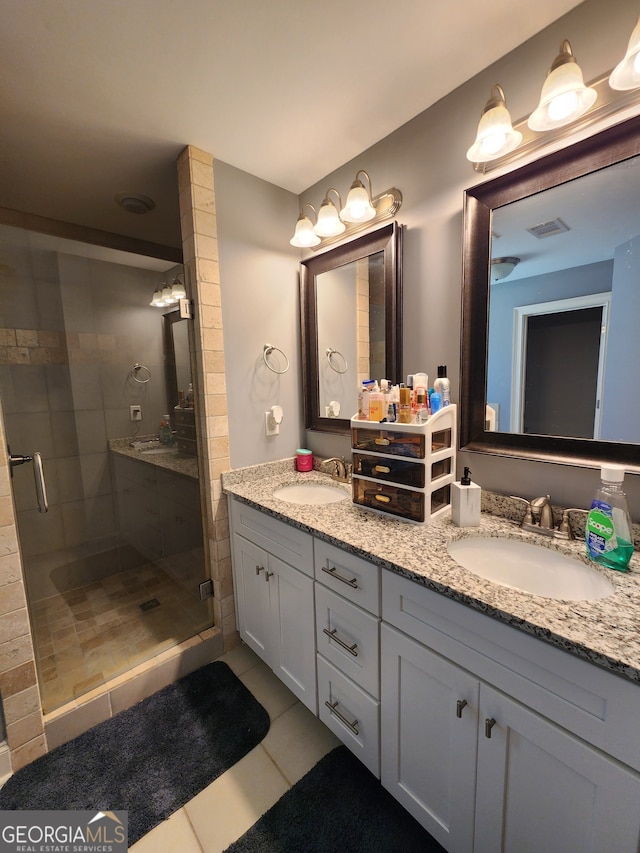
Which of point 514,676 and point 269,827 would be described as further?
point 269,827

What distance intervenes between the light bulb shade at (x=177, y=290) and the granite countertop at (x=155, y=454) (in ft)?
2.75

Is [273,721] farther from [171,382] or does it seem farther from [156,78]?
[156,78]

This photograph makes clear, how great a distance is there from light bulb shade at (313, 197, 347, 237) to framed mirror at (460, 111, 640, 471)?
1.81 feet

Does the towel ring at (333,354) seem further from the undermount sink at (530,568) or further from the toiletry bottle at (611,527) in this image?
the toiletry bottle at (611,527)

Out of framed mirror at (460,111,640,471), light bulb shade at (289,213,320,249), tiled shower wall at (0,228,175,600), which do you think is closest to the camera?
framed mirror at (460,111,640,471)

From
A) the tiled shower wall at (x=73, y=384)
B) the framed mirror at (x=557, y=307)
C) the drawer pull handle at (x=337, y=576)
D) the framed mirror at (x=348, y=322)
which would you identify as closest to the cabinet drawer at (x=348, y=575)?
the drawer pull handle at (x=337, y=576)

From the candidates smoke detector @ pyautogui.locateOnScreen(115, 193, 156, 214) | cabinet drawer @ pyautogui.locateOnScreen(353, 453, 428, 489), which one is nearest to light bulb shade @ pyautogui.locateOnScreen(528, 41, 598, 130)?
cabinet drawer @ pyautogui.locateOnScreen(353, 453, 428, 489)

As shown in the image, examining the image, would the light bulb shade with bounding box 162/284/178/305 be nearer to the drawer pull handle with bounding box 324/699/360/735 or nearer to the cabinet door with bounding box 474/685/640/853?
the drawer pull handle with bounding box 324/699/360/735

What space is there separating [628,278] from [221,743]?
2.02 m

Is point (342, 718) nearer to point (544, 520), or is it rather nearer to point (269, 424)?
point (544, 520)

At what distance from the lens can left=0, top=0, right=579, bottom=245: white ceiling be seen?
0.95 meters

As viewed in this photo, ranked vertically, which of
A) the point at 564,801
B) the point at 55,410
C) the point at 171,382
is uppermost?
the point at 171,382

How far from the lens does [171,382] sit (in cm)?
198

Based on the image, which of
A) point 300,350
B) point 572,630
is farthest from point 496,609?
point 300,350
